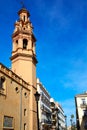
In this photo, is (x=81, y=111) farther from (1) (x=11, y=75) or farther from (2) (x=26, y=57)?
(1) (x=11, y=75)

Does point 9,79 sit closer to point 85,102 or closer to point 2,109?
point 2,109

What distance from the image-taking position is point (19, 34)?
38.8 m

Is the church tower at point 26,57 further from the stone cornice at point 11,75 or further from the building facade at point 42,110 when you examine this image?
the building facade at point 42,110

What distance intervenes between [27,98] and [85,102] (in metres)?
25.8

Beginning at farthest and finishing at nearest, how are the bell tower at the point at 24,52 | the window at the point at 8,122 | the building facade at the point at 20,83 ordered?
1. the bell tower at the point at 24,52
2. the building facade at the point at 20,83
3. the window at the point at 8,122

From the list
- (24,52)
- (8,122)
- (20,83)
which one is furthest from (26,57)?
(8,122)

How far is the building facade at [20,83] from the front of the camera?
89.4 ft

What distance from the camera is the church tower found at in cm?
3530

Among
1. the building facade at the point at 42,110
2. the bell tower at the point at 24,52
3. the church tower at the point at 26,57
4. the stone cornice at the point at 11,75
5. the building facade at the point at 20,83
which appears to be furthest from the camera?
the building facade at the point at 42,110

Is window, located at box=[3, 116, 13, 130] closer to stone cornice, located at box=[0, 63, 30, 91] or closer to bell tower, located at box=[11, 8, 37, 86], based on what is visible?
stone cornice, located at box=[0, 63, 30, 91]

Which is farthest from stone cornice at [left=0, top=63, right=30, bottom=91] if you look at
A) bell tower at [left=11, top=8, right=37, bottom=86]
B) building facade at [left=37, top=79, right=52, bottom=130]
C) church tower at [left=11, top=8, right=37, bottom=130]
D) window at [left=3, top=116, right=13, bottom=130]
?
building facade at [left=37, top=79, right=52, bottom=130]

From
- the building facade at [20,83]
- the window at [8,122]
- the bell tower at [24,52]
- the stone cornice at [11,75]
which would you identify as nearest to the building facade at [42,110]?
the building facade at [20,83]

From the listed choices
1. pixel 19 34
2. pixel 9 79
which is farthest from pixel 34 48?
pixel 9 79

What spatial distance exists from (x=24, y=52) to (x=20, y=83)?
7.41 metres
